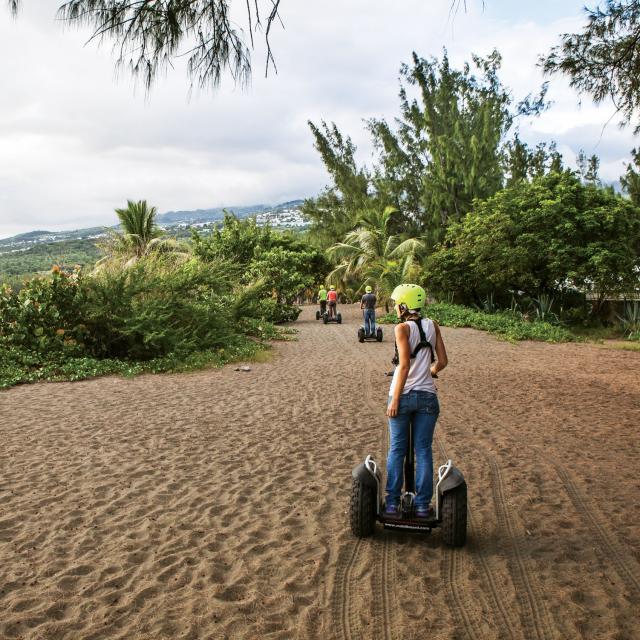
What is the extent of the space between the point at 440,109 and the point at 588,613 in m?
33.7

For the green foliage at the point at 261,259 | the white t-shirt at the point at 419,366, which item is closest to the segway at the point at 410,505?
the white t-shirt at the point at 419,366

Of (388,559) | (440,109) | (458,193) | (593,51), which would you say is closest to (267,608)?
(388,559)

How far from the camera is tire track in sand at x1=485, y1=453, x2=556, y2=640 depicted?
2.96 m

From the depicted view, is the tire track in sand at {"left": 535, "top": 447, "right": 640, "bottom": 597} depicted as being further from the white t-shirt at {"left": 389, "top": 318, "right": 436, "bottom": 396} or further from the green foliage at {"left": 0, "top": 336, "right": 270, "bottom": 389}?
the green foliage at {"left": 0, "top": 336, "right": 270, "bottom": 389}

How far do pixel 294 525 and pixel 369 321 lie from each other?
12.8 meters

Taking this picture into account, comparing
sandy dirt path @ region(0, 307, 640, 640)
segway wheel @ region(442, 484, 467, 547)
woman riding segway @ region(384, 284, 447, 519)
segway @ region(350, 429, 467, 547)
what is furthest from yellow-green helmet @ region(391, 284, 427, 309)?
sandy dirt path @ region(0, 307, 640, 640)

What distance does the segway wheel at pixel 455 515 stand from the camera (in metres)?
3.75

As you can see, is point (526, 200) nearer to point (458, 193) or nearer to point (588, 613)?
point (458, 193)

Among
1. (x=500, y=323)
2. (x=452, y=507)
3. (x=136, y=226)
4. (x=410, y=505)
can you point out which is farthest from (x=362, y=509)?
(x=136, y=226)

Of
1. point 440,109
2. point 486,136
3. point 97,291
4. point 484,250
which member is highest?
point 440,109

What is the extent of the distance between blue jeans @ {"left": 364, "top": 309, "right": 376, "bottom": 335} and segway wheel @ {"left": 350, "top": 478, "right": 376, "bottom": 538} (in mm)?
12861

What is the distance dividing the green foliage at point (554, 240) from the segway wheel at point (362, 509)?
18184 millimetres

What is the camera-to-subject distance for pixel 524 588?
3.36 metres

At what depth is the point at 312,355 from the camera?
47.5 ft
